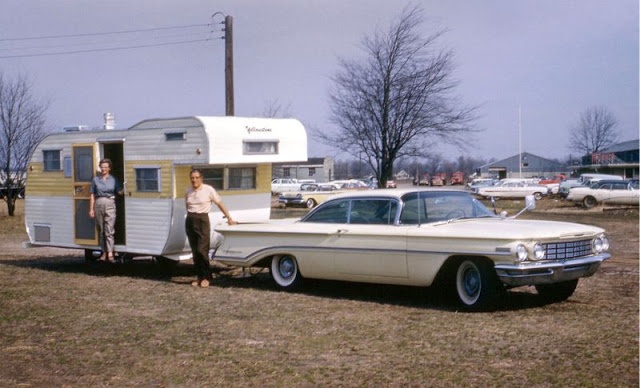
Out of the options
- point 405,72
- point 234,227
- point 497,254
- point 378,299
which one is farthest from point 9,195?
point 497,254

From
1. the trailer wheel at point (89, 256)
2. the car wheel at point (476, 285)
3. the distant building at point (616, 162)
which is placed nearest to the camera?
the car wheel at point (476, 285)

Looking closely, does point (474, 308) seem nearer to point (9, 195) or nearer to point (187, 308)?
point (187, 308)

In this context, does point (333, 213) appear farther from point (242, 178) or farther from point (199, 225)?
point (242, 178)

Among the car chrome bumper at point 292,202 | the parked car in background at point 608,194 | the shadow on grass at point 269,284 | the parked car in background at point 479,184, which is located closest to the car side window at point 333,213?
the shadow on grass at point 269,284

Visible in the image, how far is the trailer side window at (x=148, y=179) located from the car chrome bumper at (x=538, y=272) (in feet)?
18.2

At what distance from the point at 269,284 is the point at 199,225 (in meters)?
1.23

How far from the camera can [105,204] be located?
37.8ft

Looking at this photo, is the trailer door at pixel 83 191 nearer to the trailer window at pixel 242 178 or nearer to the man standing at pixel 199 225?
the trailer window at pixel 242 178

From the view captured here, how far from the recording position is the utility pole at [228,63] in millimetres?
20664

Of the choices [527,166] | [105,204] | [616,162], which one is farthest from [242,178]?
[527,166]

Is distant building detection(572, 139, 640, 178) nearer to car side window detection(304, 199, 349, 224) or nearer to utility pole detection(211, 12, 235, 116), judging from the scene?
utility pole detection(211, 12, 235, 116)

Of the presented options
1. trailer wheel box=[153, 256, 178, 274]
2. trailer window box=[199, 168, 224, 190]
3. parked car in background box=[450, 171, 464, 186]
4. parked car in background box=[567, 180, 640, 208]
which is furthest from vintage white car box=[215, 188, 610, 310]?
parked car in background box=[450, 171, 464, 186]

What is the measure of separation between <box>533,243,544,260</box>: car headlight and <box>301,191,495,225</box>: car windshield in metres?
1.35

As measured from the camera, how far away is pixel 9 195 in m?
27.5
